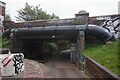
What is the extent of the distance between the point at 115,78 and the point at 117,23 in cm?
1279

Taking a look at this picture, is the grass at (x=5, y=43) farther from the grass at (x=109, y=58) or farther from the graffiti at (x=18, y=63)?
the graffiti at (x=18, y=63)

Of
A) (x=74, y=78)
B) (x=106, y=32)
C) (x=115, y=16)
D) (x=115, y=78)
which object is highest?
(x=115, y=16)

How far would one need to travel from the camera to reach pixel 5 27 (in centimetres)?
2886

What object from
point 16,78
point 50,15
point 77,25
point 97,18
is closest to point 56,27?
point 77,25

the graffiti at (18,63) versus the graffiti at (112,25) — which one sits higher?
the graffiti at (112,25)

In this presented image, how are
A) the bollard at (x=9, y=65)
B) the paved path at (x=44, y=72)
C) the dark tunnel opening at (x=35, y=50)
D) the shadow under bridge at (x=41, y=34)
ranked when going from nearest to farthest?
the bollard at (x=9, y=65) → the paved path at (x=44, y=72) → the shadow under bridge at (x=41, y=34) → the dark tunnel opening at (x=35, y=50)

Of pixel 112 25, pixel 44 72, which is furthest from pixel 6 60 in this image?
pixel 112 25

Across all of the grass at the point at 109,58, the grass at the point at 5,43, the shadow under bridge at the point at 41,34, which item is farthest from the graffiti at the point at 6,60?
the grass at the point at 5,43

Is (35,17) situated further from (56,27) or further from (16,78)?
(16,78)

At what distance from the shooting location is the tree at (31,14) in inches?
1855

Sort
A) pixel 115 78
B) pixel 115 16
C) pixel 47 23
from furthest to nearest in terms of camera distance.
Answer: pixel 47 23 < pixel 115 16 < pixel 115 78

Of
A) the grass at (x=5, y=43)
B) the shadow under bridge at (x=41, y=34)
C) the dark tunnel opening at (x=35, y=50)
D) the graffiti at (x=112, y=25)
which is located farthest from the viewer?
the dark tunnel opening at (x=35, y=50)

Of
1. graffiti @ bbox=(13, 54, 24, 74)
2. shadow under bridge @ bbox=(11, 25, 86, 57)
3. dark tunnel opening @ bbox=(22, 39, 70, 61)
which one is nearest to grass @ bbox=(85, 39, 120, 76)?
graffiti @ bbox=(13, 54, 24, 74)

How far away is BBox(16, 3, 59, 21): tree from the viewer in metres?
47.1
